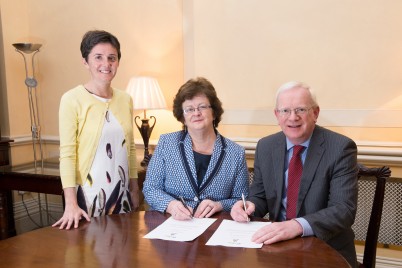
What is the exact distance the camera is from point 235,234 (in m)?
1.53

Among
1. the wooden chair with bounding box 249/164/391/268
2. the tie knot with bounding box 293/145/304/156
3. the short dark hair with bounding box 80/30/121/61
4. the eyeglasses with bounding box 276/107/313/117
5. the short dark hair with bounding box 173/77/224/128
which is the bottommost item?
the wooden chair with bounding box 249/164/391/268

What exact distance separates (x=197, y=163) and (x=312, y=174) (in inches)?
22.2

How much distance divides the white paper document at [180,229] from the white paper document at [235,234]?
69 mm

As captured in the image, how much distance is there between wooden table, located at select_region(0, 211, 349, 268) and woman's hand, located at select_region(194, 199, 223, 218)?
5.7 inches

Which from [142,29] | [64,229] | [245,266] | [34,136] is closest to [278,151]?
[245,266]

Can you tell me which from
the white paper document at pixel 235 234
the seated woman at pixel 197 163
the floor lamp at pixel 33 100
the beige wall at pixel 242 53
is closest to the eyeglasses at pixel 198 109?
the seated woman at pixel 197 163

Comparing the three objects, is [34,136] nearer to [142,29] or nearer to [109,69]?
[142,29]

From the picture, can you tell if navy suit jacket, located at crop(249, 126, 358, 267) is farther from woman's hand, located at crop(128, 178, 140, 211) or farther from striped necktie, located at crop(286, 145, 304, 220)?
woman's hand, located at crop(128, 178, 140, 211)

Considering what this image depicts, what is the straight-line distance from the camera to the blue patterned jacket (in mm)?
1928

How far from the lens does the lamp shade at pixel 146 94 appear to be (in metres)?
3.12

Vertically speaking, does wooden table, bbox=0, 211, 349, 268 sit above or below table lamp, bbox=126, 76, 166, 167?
below

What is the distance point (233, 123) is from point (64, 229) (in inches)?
71.3

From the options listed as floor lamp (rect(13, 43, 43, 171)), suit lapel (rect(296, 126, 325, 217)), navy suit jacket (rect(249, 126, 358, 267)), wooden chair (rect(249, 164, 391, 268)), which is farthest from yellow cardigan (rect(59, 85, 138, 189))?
floor lamp (rect(13, 43, 43, 171))

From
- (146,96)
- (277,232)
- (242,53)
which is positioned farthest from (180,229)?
(242,53)
